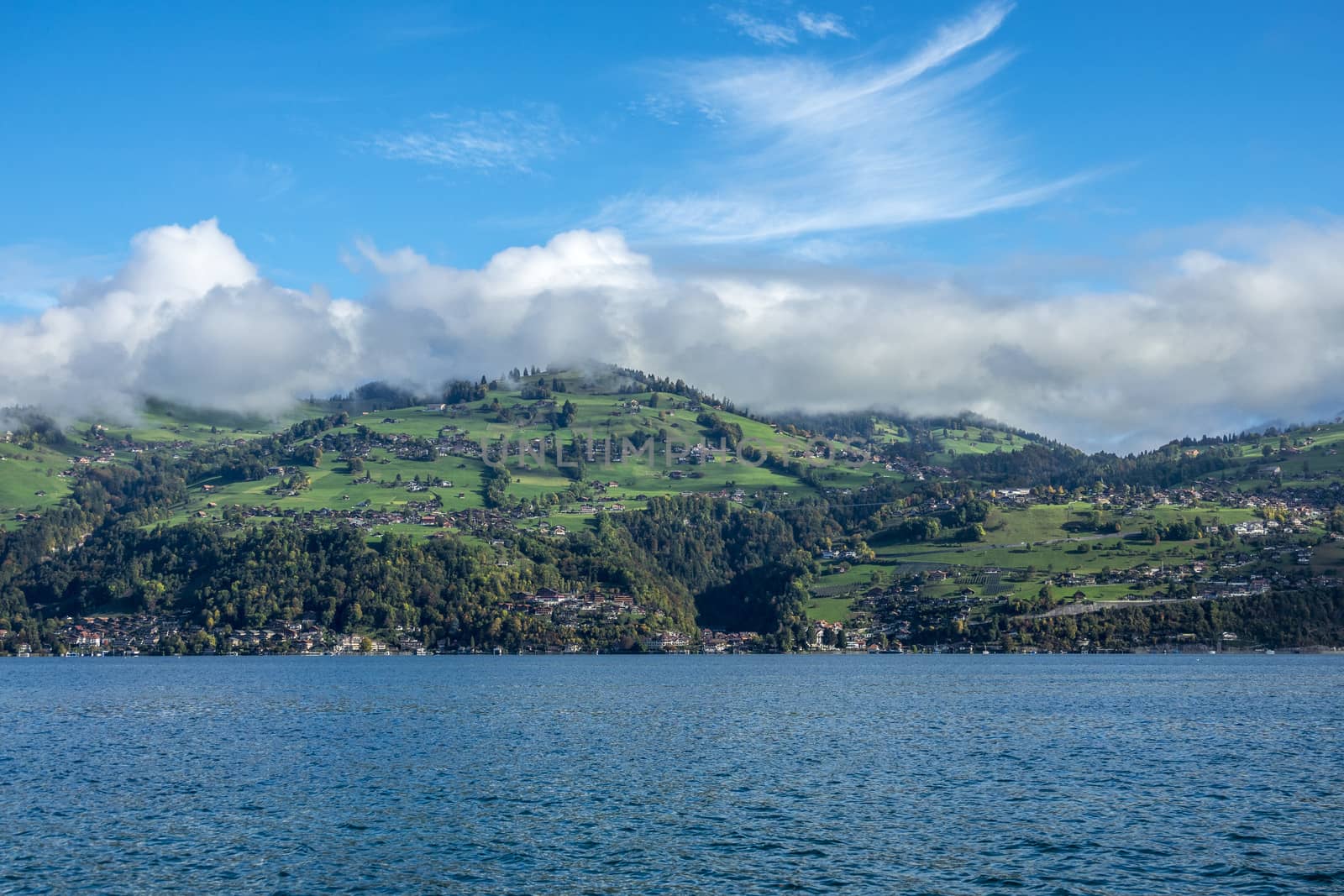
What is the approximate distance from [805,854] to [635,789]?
57.0 feet

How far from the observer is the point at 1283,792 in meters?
61.0

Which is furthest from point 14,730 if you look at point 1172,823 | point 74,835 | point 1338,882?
point 1338,882

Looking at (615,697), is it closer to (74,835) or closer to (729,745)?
(729,745)

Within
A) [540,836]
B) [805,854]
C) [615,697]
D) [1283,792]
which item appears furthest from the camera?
[615,697]

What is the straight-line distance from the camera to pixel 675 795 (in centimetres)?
6147

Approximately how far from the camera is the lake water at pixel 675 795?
44.9 m

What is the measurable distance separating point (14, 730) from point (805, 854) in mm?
72239

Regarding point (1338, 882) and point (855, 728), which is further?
point (855, 728)

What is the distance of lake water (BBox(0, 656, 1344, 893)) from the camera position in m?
44.9

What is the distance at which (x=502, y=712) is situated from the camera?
105m

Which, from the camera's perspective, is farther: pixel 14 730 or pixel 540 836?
pixel 14 730

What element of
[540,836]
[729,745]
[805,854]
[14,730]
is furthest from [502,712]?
[805,854]

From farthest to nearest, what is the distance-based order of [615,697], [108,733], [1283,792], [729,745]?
[615,697] < [108,733] < [729,745] < [1283,792]

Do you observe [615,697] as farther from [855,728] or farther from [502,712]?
[855,728]
